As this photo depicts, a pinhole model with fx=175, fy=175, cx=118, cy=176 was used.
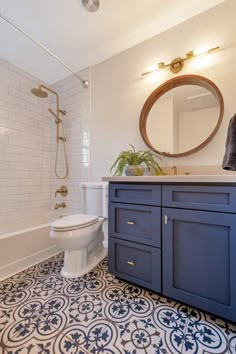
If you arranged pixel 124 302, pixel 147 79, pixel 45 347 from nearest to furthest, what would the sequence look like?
pixel 45 347
pixel 124 302
pixel 147 79

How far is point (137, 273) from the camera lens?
124 cm

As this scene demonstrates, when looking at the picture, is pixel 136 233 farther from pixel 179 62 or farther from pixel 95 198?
pixel 179 62

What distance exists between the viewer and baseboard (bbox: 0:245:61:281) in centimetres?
145

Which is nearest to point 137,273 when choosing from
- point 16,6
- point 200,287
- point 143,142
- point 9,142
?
point 200,287

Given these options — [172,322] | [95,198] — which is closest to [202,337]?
[172,322]

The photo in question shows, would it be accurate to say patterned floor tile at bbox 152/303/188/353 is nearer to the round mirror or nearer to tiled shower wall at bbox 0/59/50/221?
the round mirror

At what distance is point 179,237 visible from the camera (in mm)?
1058

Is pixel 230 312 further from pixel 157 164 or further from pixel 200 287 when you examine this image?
pixel 157 164

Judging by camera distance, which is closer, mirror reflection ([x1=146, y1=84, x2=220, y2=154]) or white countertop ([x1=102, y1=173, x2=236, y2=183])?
white countertop ([x1=102, y1=173, x2=236, y2=183])

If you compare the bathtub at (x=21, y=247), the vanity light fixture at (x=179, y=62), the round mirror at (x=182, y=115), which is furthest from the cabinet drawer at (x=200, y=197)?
the bathtub at (x=21, y=247)

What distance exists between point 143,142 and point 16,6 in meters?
1.57

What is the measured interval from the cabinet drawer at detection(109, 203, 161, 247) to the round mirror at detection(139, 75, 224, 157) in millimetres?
691

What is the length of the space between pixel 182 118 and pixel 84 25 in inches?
49.4

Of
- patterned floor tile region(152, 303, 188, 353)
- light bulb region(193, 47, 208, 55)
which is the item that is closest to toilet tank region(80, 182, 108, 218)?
patterned floor tile region(152, 303, 188, 353)
